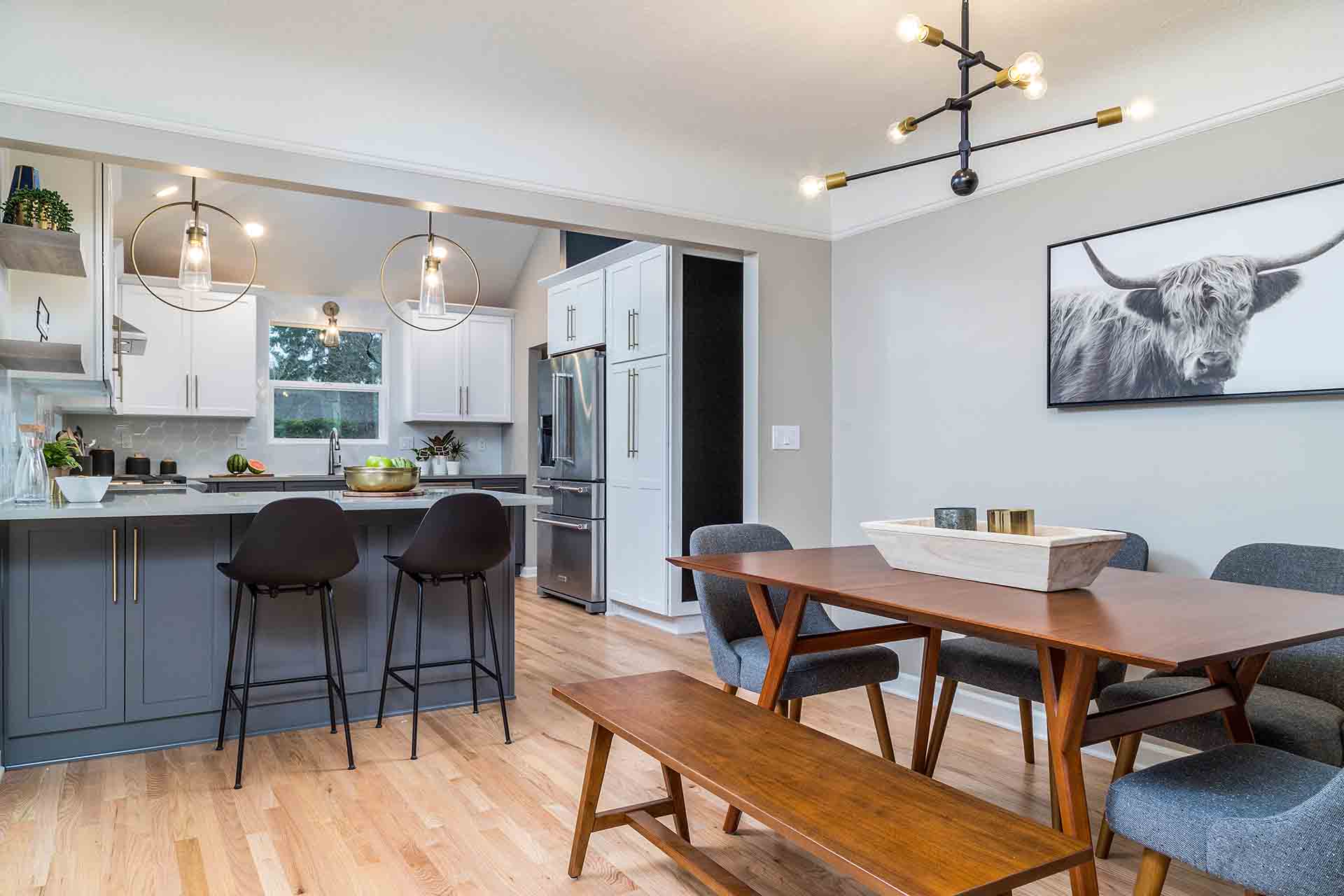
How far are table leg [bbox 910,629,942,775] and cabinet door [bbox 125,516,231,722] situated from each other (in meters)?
2.52

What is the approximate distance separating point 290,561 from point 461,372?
15.2 ft

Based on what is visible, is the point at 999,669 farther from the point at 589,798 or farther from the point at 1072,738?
the point at 589,798

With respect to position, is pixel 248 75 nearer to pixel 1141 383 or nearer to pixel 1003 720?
pixel 1141 383

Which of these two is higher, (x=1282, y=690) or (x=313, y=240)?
(x=313, y=240)

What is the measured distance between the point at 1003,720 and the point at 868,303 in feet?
6.78

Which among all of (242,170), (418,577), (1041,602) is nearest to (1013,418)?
(1041,602)

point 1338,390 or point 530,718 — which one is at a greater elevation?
point 1338,390

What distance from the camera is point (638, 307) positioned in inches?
209

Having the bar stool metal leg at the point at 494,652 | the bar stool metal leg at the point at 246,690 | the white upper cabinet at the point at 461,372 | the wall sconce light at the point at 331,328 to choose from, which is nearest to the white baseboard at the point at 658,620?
the bar stool metal leg at the point at 494,652

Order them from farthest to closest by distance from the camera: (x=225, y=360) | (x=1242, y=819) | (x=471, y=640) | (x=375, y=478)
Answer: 1. (x=225, y=360)
2. (x=375, y=478)
3. (x=471, y=640)
4. (x=1242, y=819)

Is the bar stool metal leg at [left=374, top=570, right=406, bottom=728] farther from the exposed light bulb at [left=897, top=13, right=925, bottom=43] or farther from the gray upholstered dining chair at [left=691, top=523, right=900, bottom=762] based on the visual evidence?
the exposed light bulb at [left=897, top=13, right=925, bottom=43]

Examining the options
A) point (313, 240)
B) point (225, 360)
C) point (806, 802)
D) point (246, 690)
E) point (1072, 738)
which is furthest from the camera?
point (313, 240)

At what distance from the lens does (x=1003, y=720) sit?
3.49 m

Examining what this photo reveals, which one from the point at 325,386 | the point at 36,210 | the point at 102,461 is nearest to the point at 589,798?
the point at 36,210
